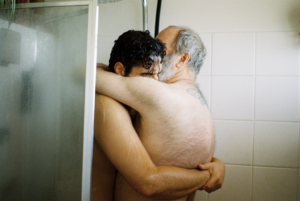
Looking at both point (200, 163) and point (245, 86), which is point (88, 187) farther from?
point (245, 86)

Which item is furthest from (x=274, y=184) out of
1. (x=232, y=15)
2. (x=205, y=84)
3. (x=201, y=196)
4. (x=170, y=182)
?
(x=232, y=15)

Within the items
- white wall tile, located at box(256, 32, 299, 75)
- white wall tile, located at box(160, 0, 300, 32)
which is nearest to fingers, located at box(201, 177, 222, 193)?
white wall tile, located at box(256, 32, 299, 75)

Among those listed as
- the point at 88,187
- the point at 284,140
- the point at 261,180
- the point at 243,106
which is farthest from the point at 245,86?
the point at 88,187

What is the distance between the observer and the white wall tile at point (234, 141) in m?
0.97

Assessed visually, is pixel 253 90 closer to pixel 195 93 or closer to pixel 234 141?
pixel 234 141

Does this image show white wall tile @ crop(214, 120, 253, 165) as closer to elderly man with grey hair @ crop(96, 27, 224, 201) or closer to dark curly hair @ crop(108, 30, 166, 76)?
elderly man with grey hair @ crop(96, 27, 224, 201)

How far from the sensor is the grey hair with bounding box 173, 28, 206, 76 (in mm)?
742

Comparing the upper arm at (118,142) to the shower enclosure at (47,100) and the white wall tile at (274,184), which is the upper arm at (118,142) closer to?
the shower enclosure at (47,100)

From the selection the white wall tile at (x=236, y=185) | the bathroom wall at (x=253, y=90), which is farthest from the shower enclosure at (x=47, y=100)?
the white wall tile at (x=236, y=185)

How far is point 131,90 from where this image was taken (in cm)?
55

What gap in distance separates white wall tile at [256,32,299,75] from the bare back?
0.54 meters

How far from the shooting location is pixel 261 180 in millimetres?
960

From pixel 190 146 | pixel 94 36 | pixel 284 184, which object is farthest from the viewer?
pixel 284 184

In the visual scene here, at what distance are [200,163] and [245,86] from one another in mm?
512
